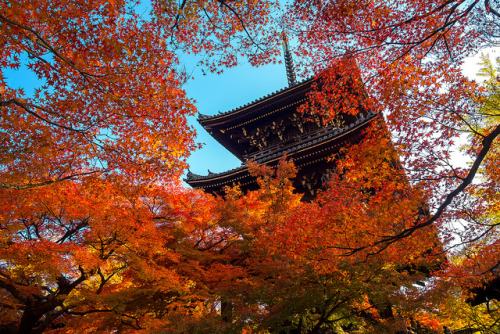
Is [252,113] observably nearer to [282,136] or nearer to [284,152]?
[282,136]

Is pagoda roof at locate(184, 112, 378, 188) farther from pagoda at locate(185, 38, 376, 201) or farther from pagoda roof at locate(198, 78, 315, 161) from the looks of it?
pagoda roof at locate(198, 78, 315, 161)

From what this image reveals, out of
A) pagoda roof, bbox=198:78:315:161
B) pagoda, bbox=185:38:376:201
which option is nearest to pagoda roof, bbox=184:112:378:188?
pagoda, bbox=185:38:376:201

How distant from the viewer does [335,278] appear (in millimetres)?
6172

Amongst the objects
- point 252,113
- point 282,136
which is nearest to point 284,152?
point 282,136

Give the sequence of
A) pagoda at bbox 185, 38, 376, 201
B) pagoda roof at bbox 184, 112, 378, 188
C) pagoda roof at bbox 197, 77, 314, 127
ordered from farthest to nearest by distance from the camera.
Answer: pagoda roof at bbox 197, 77, 314, 127 → pagoda at bbox 185, 38, 376, 201 → pagoda roof at bbox 184, 112, 378, 188

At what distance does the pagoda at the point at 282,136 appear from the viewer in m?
12.7

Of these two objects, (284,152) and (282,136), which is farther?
(282,136)

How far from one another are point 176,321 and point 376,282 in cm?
457

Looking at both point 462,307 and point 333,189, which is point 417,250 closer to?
point 333,189

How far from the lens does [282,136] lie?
16672 mm

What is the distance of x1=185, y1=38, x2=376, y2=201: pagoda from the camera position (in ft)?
41.7

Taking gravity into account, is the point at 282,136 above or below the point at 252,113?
below

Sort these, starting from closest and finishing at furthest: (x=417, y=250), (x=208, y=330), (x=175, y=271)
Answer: (x=208, y=330) → (x=417, y=250) → (x=175, y=271)

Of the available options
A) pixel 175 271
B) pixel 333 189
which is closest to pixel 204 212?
pixel 175 271
